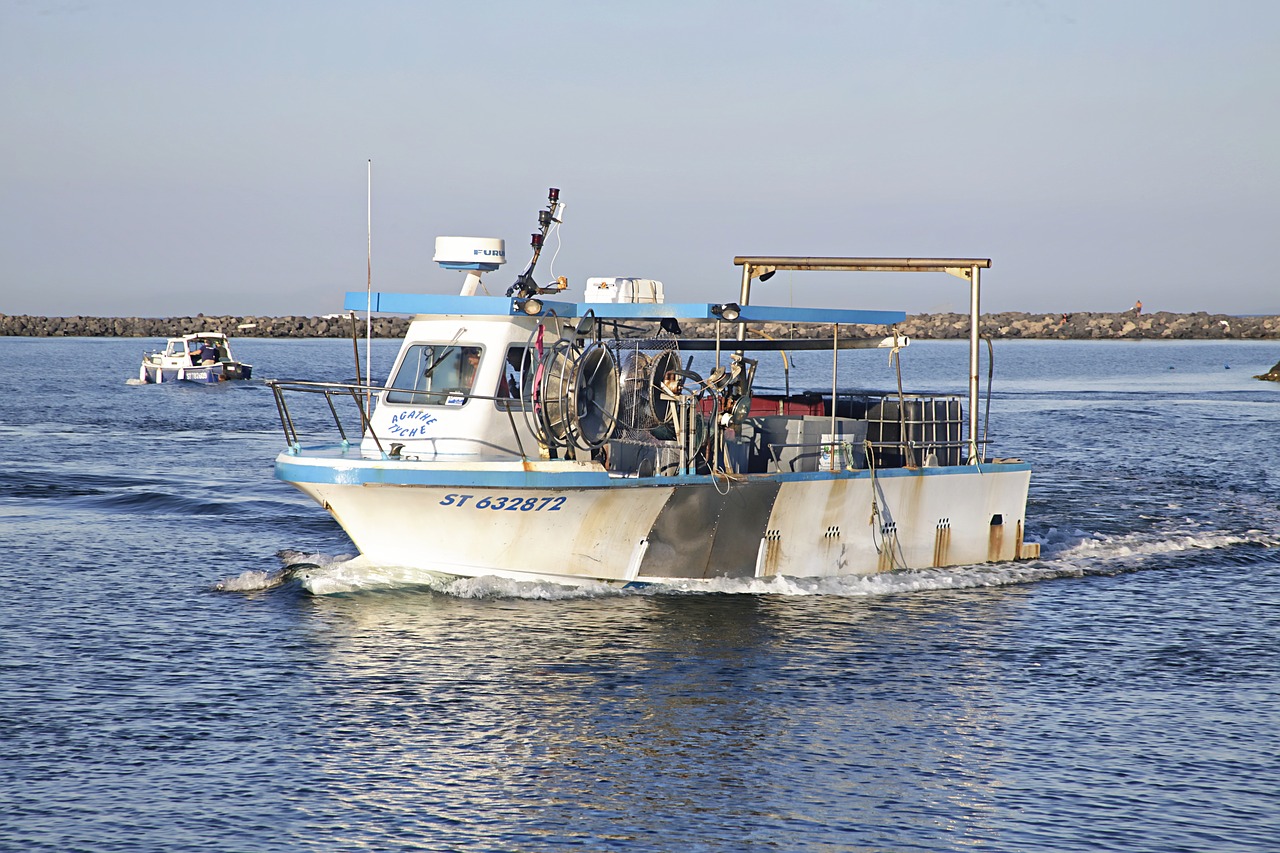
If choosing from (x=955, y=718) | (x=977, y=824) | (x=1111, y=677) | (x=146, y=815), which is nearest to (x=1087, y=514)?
(x=1111, y=677)

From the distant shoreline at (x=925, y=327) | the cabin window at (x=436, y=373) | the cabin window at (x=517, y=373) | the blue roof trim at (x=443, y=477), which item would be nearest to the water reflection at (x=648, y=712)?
the blue roof trim at (x=443, y=477)

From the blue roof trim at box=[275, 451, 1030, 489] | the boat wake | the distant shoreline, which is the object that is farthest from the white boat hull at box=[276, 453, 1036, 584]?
the distant shoreline

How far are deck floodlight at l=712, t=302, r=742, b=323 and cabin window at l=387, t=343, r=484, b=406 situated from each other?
2855 mm

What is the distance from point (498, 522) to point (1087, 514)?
14.2 meters

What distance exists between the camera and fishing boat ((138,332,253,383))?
63.5 metres

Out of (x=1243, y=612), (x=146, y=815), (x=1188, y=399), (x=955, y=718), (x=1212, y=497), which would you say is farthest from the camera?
(x=1188, y=399)

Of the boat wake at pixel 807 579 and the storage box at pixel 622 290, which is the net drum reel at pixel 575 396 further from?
the boat wake at pixel 807 579

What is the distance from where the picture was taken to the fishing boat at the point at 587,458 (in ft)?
51.4

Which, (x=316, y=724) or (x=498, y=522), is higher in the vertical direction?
(x=498, y=522)

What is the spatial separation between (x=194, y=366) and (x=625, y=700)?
54.8 metres

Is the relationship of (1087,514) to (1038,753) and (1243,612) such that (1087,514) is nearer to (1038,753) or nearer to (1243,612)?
(1243,612)

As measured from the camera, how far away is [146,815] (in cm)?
1009

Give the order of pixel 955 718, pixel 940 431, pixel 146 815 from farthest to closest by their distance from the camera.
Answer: pixel 940 431
pixel 955 718
pixel 146 815

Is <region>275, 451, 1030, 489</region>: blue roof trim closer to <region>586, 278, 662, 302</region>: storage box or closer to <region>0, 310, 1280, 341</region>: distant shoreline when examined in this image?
<region>586, 278, 662, 302</region>: storage box
